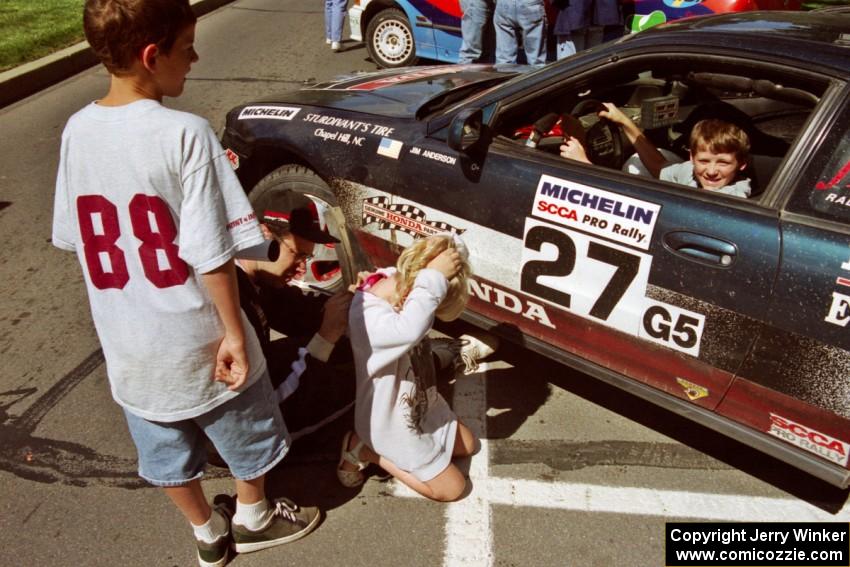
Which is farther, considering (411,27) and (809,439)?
(411,27)

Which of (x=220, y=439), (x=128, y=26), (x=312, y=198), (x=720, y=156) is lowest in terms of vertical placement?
(x=220, y=439)

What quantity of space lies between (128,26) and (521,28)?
5253 mm

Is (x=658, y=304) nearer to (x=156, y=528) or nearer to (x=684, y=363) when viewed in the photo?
(x=684, y=363)

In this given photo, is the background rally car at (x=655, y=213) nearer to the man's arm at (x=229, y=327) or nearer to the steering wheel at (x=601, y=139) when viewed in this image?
the steering wheel at (x=601, y=139)

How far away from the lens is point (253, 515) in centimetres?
251

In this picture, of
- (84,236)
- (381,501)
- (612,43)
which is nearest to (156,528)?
(381,501)

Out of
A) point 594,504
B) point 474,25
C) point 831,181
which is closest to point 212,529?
point 594,504

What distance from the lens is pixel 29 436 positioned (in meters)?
3.15

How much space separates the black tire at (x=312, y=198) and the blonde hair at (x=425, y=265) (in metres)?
1.05

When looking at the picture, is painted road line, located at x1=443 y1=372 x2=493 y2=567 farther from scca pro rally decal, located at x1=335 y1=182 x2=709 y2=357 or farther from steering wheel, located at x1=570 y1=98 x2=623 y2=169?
steering wheel, located at x1=570 y1=98 x2=623 y2=169

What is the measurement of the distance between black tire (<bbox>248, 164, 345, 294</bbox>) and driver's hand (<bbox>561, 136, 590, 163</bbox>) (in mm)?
1104

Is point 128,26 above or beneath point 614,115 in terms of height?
above

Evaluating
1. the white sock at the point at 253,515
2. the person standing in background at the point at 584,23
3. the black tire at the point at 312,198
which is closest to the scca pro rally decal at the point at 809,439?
the white sock at the point at 253,515

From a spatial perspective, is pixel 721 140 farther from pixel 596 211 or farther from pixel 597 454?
pixel 597 454
